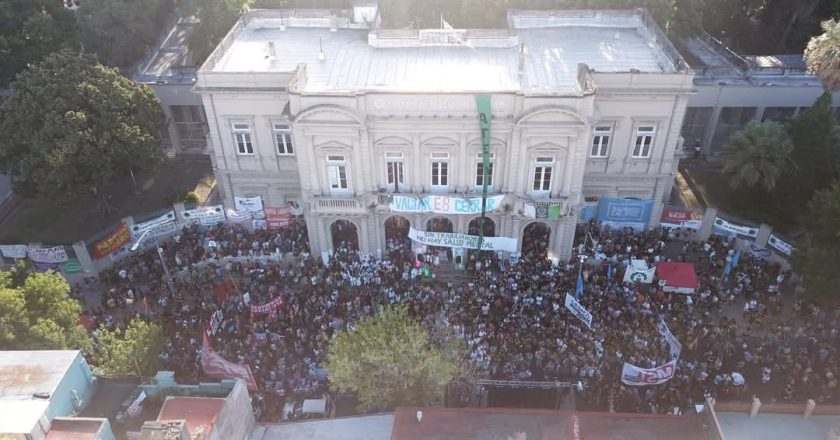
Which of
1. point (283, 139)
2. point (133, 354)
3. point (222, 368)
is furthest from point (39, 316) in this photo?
point (283, 139)

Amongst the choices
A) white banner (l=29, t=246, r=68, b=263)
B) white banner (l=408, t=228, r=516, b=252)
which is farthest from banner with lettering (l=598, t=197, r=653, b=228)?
white banner (l=29, t=246, r=68, b=263)

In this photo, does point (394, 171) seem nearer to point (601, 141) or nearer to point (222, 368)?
point (601, 141)

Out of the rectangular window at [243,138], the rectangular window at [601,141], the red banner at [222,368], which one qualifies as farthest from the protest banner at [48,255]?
the rectangular window at [601,141]

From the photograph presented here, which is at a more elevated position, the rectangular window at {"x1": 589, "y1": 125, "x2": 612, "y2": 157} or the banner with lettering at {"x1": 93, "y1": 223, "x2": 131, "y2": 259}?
the rectangular window at {"x1": 589, "y1": 125, "x2": 612, "y2": 157}

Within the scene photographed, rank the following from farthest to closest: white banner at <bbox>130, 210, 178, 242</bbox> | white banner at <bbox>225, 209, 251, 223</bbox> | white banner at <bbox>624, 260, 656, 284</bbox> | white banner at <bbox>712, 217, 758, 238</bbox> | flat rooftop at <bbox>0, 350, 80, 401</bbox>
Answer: white banner at <bbox>130, 210, 178, 242</bbox>
white banner at <bbox>225, 209, 251, 223</bbox>
white banner at <bbox>712, 217, 758, 238</bbox>
white banner at <bbox>624, 260, 656, 284</bbox>
flat rooftop at <bbox>0, 350, 80, 401</bbox>

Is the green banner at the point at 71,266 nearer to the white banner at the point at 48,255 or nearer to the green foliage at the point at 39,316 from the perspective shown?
the white banner at the point at 48,255

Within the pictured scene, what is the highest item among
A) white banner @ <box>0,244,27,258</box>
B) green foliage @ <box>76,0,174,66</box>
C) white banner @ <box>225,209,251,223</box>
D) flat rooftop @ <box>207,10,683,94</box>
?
flat rooftop @ <box>207,10,683,94</box>

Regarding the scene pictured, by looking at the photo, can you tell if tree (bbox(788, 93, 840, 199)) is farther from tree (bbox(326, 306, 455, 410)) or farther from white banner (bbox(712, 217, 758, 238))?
tree (bbox(326, 306, 455, 410))
